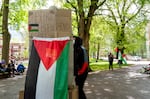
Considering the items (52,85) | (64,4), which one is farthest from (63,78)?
(64,4)

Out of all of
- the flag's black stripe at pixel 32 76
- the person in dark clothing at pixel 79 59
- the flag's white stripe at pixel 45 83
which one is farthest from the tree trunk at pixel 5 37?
the flag's white stripe at pixel 45 83

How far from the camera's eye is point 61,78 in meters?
5.30

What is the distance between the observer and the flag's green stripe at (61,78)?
17.3 ft

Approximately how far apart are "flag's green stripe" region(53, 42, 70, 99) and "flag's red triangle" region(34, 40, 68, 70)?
93mm

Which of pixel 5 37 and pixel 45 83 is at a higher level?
pixel 5 37

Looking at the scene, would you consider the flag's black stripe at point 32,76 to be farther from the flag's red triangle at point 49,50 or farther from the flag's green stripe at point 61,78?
the flag's green stripe at point 61,78

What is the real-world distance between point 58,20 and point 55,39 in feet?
1.10

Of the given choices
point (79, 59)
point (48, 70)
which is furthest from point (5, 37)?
point (48, 70)

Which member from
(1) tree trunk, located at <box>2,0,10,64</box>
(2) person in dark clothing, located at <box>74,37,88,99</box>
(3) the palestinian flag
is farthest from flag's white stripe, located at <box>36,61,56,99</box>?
(1) tree trunk, located at <box>2,0,10,64</box>

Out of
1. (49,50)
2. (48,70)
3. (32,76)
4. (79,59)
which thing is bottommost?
(32,76)

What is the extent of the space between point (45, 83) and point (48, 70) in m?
0.23

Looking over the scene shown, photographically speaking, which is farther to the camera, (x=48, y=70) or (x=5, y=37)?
(x=5, y=37)

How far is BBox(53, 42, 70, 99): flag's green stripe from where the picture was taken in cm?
526

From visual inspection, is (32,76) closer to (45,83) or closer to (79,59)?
(45,83)
